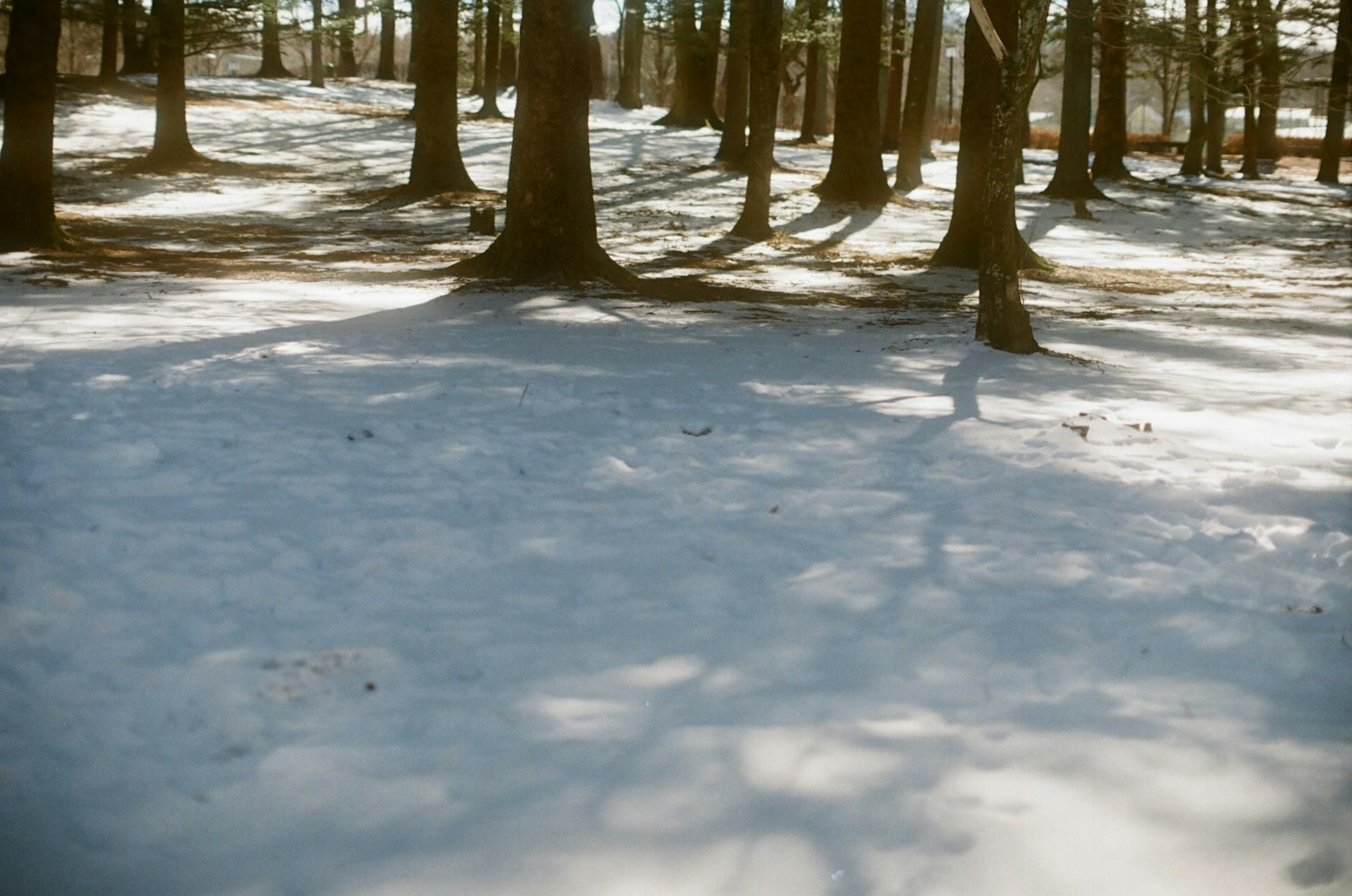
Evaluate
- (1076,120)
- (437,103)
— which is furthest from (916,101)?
(437,103)

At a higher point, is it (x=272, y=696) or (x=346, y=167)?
(x=346, y=167)

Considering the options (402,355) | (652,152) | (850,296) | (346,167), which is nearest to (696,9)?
(652,152)

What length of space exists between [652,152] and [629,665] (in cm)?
2576

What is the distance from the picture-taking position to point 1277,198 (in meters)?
27.0

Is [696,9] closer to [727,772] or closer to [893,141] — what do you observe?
[893,141]

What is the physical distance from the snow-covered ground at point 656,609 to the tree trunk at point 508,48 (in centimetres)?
2606

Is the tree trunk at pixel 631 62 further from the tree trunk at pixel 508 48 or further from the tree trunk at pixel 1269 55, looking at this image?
the tree trunk at pixel 1269 55

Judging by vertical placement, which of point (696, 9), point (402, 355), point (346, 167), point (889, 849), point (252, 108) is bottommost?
point (889, 849)

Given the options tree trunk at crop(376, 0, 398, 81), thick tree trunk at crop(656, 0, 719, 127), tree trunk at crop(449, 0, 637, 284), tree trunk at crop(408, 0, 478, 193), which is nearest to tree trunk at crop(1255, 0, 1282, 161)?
tree trunk at crop(449, 0, 637, 284)

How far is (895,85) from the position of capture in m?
32.3

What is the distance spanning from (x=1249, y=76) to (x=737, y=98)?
533 inches

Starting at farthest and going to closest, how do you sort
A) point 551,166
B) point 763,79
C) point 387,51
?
1. point 387,51
2. point 763,79
3. point 551,166

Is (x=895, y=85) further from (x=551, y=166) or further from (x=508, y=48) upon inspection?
(x=551, y=166)

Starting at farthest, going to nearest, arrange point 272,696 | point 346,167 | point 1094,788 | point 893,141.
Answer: point 893,141 → point 346,167 → point 272,696 → point 1094,788
